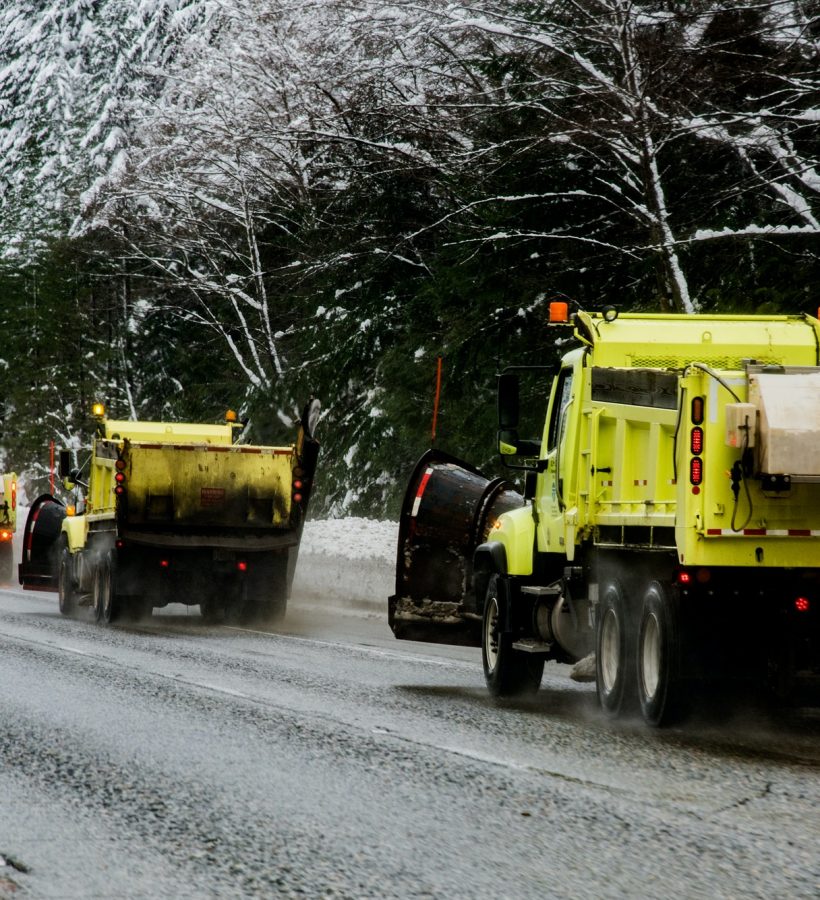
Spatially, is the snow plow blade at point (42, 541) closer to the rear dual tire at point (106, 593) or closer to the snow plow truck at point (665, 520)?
the rear dual tire at point (106, 593)

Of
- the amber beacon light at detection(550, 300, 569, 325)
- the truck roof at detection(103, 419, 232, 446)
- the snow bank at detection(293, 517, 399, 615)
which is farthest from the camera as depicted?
the snow bank at detection(293, 517, 399, 615)

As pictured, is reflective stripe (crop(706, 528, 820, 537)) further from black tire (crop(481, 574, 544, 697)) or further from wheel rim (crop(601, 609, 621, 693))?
black tire (crop(481, 574, 544, 697))

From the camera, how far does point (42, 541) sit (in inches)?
973

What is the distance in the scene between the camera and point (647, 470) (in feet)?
31.9

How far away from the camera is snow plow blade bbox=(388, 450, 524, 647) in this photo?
1351 centimetres

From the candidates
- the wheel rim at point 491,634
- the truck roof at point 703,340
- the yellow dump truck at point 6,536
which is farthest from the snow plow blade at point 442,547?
the yellow dump truck at point 6,536

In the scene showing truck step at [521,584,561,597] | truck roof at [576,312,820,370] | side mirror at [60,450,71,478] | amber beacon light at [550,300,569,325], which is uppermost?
amber beacon light at [550,300,569,325]

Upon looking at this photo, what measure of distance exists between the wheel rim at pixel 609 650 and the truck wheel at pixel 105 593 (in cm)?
1054

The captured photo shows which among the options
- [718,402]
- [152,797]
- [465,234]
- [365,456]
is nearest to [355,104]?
[465,234]

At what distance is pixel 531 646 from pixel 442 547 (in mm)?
2486

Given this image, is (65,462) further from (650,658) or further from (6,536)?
(650,658)

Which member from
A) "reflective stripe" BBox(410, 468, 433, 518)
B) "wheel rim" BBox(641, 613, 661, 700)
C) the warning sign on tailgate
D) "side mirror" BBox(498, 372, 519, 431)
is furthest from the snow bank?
"wheel rim" BBox(641, 613, 661, 700)

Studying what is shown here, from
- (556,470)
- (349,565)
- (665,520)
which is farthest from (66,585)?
(665,520)

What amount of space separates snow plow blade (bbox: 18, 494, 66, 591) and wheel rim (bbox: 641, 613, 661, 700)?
52.4 ft
